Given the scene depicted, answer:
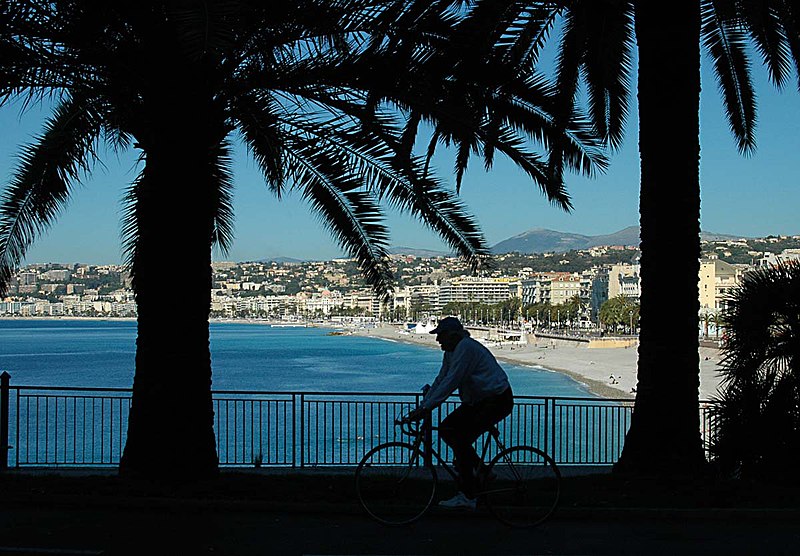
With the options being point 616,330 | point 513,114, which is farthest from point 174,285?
point 616,330

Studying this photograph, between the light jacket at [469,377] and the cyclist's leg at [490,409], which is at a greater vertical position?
the light jacket at [469,377]

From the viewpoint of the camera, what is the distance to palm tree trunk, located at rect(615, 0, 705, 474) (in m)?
11.0

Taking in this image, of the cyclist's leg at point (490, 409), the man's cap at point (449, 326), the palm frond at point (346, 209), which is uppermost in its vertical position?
the palm frond at point (346, 209)

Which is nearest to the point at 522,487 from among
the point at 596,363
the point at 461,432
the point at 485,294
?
the point at 461,432

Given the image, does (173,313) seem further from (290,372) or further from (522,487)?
(290,372)

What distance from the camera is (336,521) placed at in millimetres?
8727

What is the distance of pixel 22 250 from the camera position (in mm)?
13109

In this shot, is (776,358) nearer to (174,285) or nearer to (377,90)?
(377,90)

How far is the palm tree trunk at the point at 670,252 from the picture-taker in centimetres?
1098

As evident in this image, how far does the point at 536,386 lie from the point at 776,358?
5954 cm

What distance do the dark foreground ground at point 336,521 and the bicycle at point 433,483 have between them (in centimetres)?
17

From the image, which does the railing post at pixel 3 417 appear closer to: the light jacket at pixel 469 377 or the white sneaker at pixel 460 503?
the white sneaker at pixel 460 503

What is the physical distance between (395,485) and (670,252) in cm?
435

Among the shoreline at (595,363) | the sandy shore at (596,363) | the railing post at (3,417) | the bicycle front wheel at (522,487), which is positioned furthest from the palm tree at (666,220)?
the sandy shore at (596,363)
